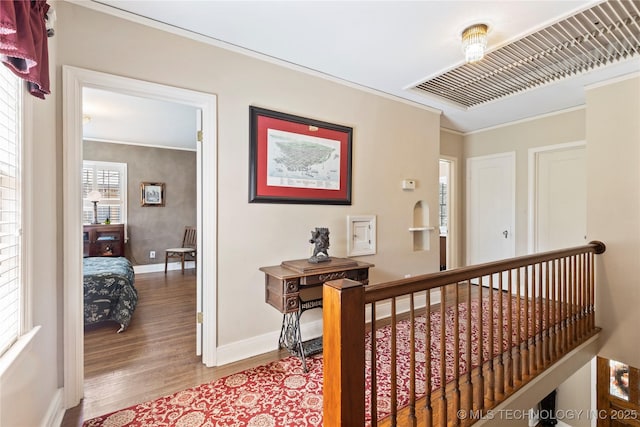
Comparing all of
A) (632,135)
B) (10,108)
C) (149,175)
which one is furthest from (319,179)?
(149,175)

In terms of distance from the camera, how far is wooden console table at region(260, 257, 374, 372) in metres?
2.27

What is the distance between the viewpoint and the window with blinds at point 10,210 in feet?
3.99

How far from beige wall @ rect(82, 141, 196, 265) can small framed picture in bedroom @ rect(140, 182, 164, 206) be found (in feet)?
0.23

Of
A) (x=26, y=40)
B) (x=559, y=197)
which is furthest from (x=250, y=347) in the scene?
(x=559, y=197)

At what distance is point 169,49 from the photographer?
7.18 feet

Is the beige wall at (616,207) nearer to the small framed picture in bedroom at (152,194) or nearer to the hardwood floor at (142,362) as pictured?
the hardwood floor at (142,362)

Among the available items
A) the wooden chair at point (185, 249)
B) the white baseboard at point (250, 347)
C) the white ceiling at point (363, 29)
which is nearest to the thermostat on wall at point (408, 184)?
the white ceiling at point (363, 29)

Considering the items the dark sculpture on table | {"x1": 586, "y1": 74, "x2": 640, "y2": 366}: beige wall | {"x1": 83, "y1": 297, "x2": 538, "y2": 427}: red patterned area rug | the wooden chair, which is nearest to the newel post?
{"x1": 83, "y1": 297, "x2": 538, "y2": 427}: red patterned area rug

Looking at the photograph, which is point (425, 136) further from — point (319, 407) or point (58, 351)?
point (58, 351)

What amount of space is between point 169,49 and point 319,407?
8.84 feet

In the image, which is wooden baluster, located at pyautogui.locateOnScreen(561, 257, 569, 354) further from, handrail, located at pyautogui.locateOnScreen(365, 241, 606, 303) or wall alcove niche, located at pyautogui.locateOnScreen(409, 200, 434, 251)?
wall alcove niche, located at pyautogui.locateOnScreen(409, 200, 434, 251)

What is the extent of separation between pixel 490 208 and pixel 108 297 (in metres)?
5.18

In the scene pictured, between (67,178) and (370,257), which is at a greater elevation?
(67,178)

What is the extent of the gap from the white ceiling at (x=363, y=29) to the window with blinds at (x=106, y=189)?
14.6ft
